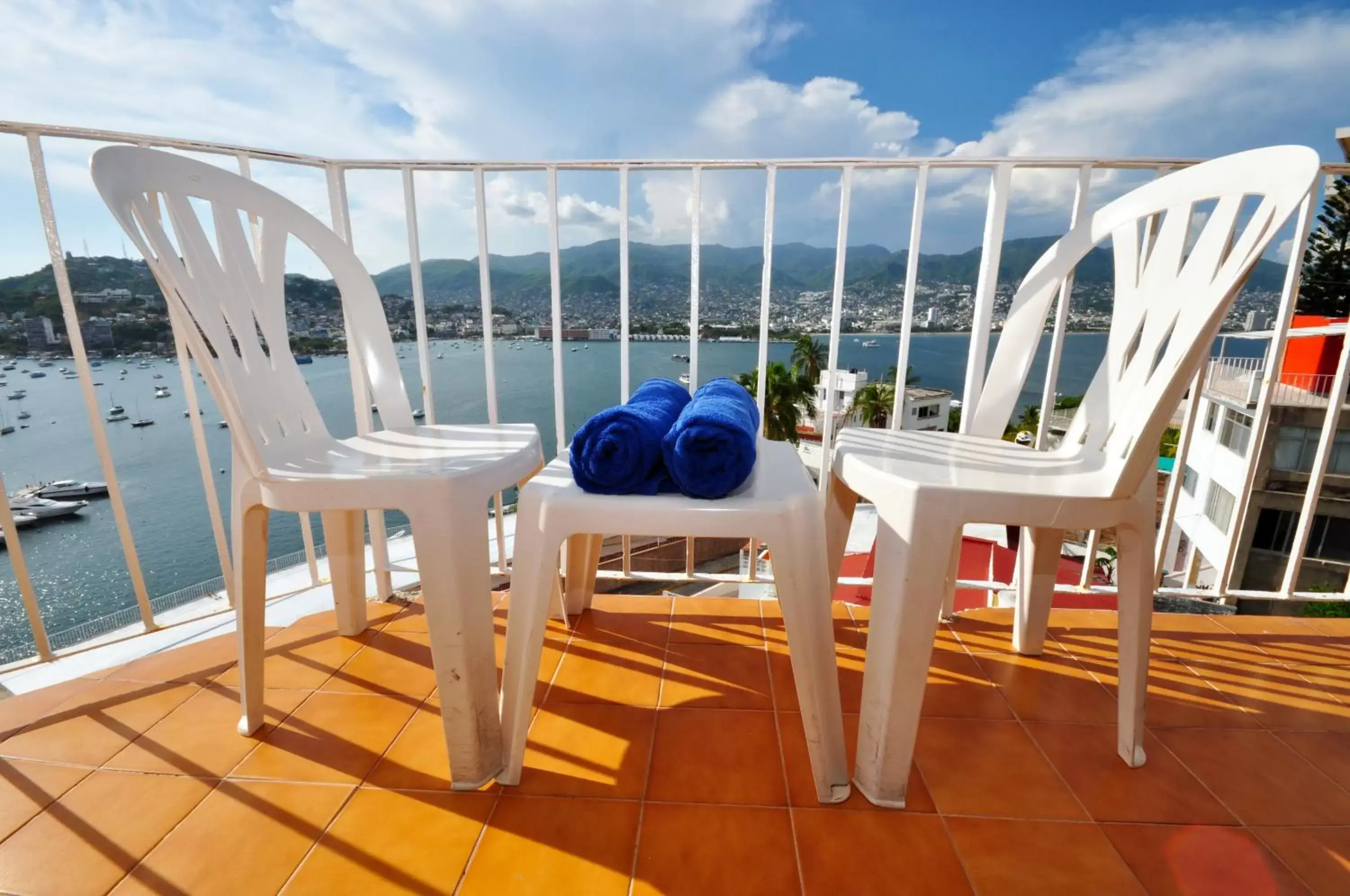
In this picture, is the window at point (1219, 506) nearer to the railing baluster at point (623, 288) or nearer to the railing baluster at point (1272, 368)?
the railing baluster at point (1272, 368)

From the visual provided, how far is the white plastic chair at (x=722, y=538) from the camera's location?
0.92 metres

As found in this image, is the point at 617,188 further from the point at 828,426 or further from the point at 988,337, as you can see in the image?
the point at 988,337

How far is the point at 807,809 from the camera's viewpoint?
3.31 feet

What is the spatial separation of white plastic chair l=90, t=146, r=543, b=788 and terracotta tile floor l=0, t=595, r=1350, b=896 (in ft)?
0.52

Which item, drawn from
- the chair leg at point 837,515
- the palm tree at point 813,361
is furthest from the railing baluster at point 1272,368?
the palm tree at point 813,361

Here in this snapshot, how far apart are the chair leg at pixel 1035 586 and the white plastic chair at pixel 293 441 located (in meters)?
1.26

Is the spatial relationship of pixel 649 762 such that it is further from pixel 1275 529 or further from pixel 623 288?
pixel 1275 529

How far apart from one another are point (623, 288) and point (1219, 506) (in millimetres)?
13407

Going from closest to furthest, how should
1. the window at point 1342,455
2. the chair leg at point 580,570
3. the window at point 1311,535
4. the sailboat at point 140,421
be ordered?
the chair leg at point 580,570 → the sailboat at point 140,421 → the window at point 1342,455 → the window at point 1311,535

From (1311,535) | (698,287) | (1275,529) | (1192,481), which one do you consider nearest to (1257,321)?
(698,287)

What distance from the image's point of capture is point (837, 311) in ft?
5.31

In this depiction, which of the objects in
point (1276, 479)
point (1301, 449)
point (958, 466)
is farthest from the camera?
point (1276, 479)

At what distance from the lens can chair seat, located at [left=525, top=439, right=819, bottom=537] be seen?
36.1 inches

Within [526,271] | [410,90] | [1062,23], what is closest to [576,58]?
[410,90]
